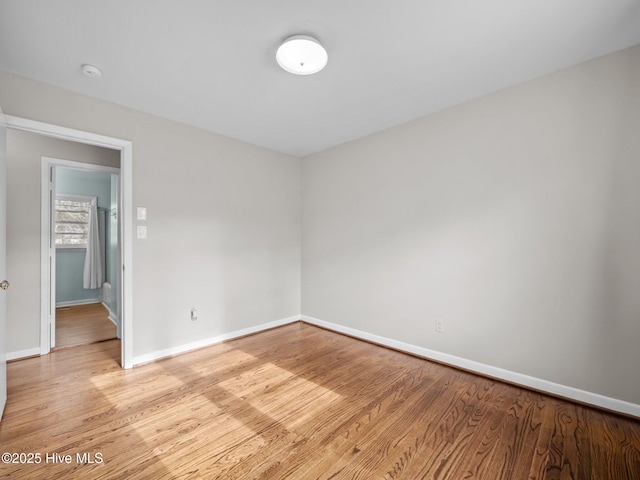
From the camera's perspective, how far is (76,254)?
548cm

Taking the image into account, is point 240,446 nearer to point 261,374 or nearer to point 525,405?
point 261,374

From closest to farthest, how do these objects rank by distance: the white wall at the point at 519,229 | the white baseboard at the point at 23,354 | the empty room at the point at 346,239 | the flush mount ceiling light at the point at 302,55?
the empty room at the point at 346,239
the flush mount ceiling light at the point at 302,55
the white wall at the point at 519,229
the white baseboard at the point at 23,354

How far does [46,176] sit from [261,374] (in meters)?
3.16

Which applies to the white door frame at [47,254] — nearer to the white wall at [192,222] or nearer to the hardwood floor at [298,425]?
the white wall at [192,222]

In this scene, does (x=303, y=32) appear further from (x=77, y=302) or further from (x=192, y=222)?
(x=77, y=302)

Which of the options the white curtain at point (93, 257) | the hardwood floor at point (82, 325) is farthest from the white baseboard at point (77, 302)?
the white curtain at point (93, 257)

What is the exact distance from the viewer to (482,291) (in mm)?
2508

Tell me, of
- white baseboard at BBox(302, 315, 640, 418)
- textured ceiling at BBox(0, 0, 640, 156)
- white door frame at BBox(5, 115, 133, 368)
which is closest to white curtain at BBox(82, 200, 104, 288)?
white door frame at BBox(5, 115, 133, 368)

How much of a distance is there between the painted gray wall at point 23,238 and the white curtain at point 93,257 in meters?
2.75

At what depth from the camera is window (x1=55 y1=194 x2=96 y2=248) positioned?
5.36 meters

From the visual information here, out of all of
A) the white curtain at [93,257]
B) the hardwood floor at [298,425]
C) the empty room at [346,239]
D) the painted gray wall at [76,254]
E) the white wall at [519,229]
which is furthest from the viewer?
the white curtain at [93,257]

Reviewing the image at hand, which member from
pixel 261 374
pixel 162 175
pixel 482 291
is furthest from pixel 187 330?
pixel 482 291

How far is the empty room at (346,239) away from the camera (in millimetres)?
1618

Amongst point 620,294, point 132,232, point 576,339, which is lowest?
point 576,339
